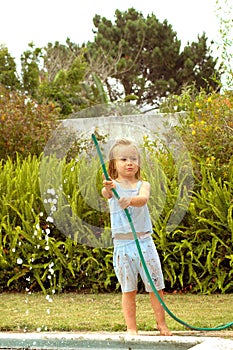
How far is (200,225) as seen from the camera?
23.0 feet

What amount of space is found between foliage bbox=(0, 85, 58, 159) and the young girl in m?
5.57

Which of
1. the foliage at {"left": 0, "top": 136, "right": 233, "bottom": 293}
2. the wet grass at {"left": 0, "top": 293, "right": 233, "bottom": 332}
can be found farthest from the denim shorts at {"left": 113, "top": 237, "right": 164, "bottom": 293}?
the foliage at {"left": 0, "top": 136, "right": 233, "bottom": 293}

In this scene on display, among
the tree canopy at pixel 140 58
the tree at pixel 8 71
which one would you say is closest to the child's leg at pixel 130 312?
the tree at pixel 8 71

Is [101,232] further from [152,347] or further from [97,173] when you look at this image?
[152,347]

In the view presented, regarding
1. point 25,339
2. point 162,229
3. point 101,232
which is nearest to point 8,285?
point 101,232

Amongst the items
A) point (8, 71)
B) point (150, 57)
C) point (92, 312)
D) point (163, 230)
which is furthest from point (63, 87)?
point (92, 312)

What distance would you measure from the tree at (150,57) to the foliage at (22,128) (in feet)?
68.8

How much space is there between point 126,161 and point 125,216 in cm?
35

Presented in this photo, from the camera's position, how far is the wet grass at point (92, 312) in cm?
518

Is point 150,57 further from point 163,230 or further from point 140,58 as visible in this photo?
point 163,230

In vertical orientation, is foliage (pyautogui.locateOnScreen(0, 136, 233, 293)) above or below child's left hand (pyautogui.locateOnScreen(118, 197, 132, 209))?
below

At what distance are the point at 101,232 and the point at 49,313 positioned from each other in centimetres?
161

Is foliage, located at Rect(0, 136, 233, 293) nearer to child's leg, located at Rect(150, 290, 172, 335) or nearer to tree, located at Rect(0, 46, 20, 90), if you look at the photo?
child's leg, located at Rect(150, 290, 172, 335)

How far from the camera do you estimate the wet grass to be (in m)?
5.18
